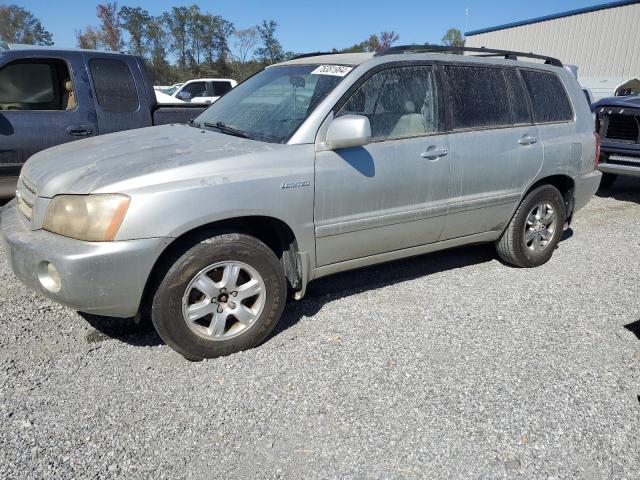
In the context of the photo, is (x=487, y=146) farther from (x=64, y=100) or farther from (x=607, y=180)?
(x=607, y=180)

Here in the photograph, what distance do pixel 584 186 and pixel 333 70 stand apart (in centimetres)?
277

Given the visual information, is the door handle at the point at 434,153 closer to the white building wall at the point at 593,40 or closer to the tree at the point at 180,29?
the white building wall at the point at 593,40

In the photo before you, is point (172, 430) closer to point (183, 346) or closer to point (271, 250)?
point (183, 346)

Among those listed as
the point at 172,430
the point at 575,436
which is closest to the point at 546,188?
the point at 575,436

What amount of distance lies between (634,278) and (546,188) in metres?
1.12

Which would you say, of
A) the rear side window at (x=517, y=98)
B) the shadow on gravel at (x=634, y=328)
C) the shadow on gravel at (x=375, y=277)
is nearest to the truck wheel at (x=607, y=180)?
the shadow on gravel at (x=375, y=277)

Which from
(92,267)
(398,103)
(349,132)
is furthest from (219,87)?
(92,267)

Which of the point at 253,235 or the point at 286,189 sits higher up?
the point at 286,189

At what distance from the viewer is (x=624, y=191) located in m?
8.72

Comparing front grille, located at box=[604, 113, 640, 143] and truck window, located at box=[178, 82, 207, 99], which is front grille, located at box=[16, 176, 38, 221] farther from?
truck window, located at box=[178, 82, 207, 99]

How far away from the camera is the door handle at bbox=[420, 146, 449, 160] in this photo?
12.0ft

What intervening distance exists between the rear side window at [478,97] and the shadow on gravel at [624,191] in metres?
4.99

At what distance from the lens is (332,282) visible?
14.3 feet

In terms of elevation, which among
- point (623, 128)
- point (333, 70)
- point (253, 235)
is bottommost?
point (623, 128)
